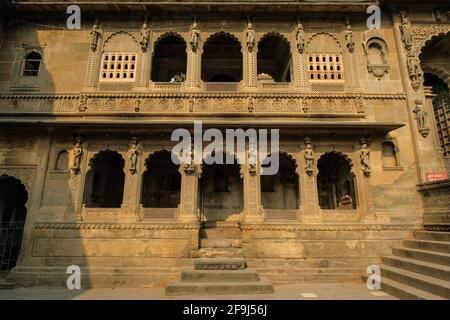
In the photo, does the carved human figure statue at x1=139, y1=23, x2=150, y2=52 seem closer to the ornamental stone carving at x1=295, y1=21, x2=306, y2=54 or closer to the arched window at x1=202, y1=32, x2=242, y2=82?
the arched window at x1=202, y1=32, x2=242, y2=82

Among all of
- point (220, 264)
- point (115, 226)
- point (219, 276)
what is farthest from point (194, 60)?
point (219, 276)

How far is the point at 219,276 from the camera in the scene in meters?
8.02

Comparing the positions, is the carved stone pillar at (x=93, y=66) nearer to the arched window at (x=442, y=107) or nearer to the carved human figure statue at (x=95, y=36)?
the carved human figure statue at (x=95, y=36)

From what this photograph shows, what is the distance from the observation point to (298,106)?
11.2 metres

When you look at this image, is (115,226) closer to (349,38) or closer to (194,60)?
(194,60)

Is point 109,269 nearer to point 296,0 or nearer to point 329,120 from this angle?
point 329,120

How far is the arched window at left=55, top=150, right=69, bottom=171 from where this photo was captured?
10688 mm

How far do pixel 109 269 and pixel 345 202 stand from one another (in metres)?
9.53

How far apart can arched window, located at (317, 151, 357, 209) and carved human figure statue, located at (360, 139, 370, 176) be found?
106cm

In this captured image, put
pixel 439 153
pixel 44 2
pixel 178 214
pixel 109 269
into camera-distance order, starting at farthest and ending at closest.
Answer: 1. pixel 44 2
2. pixel 439 153
3. pixel 178 214
4. pixel 109 269

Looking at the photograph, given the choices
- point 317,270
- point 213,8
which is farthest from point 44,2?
point 317,270

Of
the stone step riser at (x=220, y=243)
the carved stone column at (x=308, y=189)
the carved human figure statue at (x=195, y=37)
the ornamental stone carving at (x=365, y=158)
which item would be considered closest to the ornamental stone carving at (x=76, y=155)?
the stone step riser at (x=220, y=243)

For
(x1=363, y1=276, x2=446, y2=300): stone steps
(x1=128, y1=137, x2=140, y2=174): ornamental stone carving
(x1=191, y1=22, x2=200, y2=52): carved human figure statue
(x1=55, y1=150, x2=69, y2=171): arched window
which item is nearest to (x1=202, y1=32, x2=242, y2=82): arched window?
(x1=191, y1=22, x2=200, y2=52): carved human figure statue

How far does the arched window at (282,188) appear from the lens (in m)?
12.9
